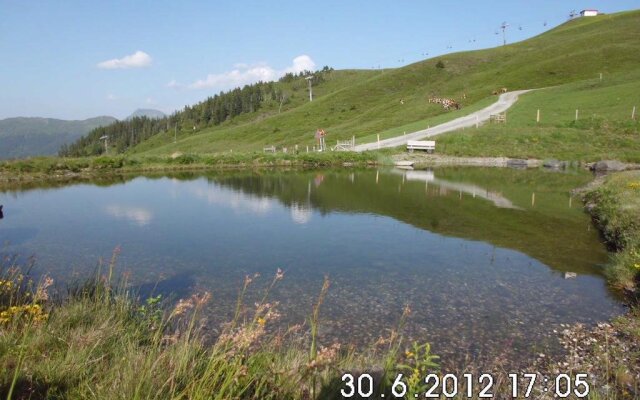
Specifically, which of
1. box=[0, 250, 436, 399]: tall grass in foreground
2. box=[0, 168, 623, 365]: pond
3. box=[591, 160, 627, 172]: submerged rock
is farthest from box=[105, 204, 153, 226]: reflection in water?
box=[591, 160, 627, 172]: submerged rock

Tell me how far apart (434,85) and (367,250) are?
310 feet

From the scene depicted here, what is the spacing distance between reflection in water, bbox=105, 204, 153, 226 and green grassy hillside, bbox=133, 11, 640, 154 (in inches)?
1864

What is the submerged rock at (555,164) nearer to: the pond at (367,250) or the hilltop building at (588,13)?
the pond at (367,250)

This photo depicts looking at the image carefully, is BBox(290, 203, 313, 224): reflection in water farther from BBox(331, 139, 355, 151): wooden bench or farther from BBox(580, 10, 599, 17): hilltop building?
BBox(580, 10, 599, 17): hilltop building

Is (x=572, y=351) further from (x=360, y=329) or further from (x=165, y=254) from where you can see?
(x=165, y=254)

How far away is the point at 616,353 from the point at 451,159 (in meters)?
47.9

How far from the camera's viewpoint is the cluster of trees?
167337mm

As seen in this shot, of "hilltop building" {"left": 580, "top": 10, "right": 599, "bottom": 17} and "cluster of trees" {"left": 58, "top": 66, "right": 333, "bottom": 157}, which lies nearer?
"cluster of trees" {"left": 58, "top": 66, "right": 333, "bottom": 157}

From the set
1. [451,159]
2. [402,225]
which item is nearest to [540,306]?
[402,225]

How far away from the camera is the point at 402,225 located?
77.4 ft

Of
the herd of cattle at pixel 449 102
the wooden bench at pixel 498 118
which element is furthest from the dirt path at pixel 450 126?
the herd of cattle at pixel 449 102

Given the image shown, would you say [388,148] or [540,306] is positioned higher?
[388,148]

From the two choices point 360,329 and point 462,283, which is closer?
point 360,329

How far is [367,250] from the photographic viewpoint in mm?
18906
